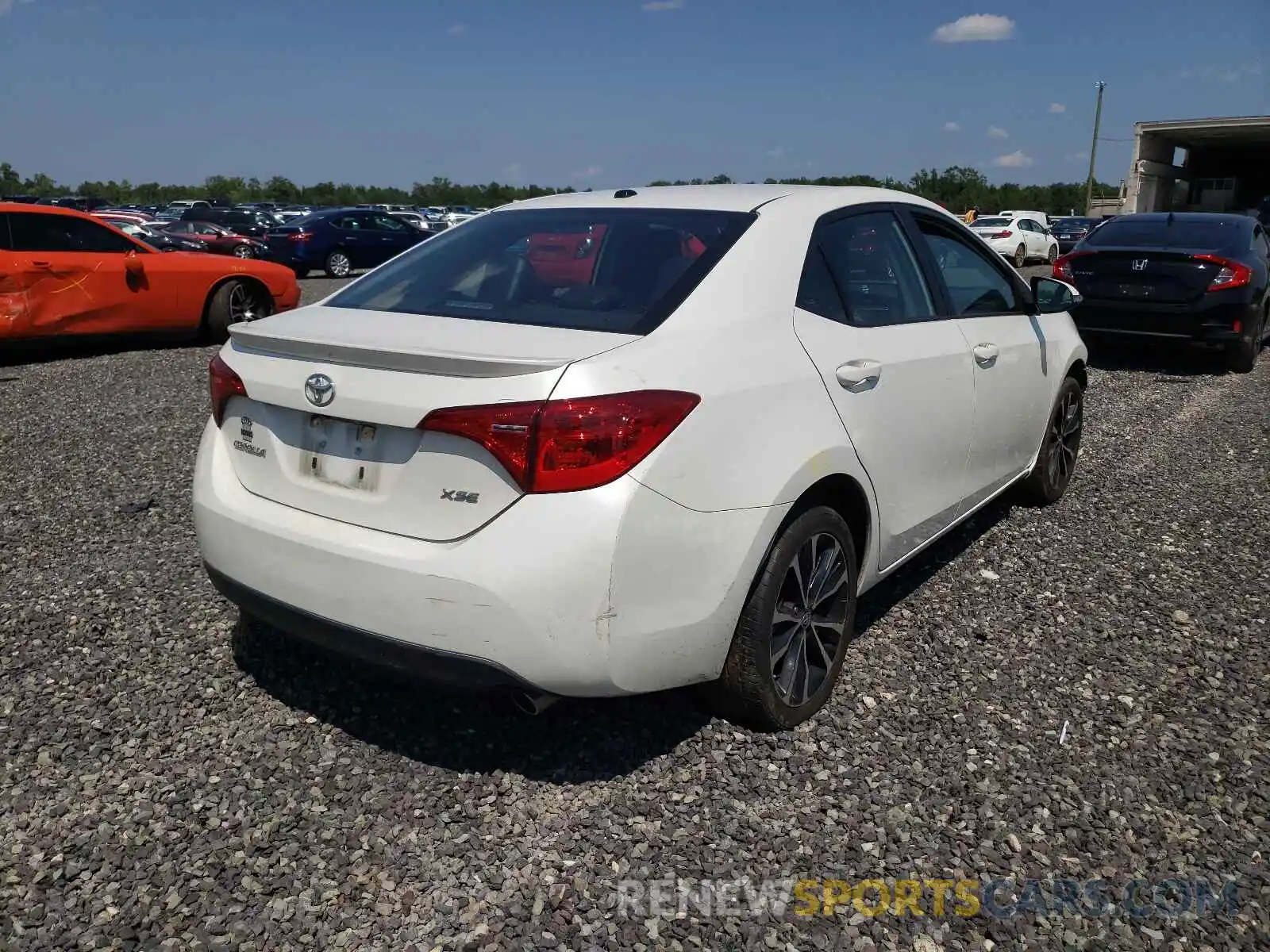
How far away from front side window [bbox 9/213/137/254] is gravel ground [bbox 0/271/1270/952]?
600cm

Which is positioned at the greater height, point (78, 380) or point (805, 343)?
point (805, 343)

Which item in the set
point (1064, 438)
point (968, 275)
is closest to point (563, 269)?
point (968, 275)

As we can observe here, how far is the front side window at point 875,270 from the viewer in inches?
132

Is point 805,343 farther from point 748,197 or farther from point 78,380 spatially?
point 78,380

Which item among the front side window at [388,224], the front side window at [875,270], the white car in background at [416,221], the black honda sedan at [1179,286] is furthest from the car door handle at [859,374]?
the white car in background at [416,221]

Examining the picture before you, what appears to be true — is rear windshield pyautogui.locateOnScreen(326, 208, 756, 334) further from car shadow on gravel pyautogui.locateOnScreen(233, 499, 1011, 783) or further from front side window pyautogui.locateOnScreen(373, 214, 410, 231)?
front side window pyautogui.locateOnScreen(373, 214, 410, 231)

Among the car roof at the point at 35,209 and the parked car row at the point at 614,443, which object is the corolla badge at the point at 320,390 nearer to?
the parked car row at the point at 614,443

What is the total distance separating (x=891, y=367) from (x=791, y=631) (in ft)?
3.13

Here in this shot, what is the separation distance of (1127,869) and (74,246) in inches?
397

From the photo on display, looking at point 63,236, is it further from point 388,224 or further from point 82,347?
point 388,224

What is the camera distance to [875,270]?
11.7ft

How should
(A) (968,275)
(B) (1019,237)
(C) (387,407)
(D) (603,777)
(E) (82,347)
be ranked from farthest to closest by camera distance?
1. (B) (1019,237)
2. (E) (82,347)
3. (A) (968,275)
4. (D) (603,777)
5. (C) (387,407)

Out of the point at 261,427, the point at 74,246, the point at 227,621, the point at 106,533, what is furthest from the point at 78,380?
the point at 261,427

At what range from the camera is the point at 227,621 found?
384cm
